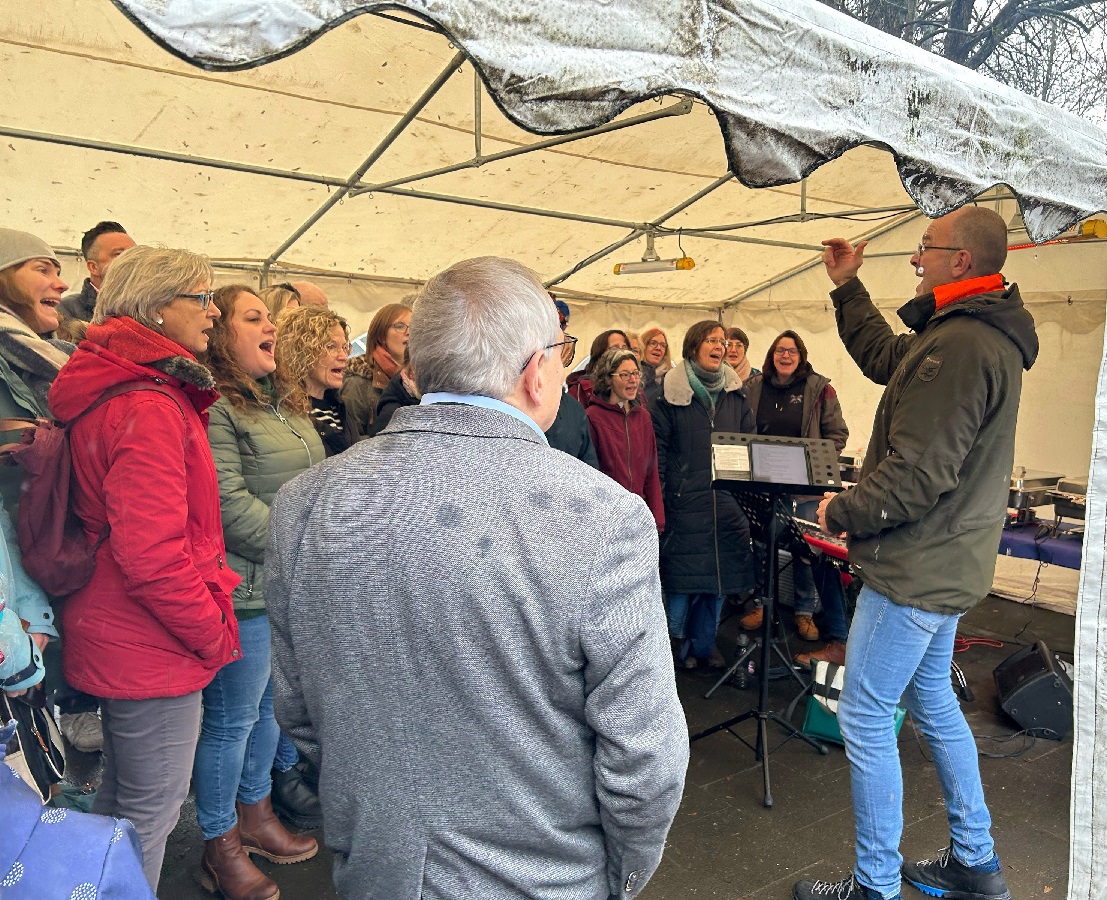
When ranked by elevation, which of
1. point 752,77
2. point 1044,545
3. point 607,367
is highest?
point 752,77

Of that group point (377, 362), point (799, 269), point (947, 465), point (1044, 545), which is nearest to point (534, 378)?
point (947, 465)

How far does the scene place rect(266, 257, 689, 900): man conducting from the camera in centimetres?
115

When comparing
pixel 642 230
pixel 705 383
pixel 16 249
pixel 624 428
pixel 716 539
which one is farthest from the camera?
pixel 642 230

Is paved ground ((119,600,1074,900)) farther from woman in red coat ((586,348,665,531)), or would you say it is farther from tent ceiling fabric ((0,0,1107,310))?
tent ceiling fabric ((0,0,1107,310))

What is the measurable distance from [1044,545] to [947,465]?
2.97 meters

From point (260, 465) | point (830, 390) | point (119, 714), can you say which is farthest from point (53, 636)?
point (830, 390)

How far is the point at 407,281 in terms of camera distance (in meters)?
7.36

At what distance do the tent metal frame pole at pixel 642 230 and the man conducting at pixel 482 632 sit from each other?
16.1 ft

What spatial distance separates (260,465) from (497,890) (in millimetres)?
1646

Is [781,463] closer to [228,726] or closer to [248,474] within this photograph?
[248,474]

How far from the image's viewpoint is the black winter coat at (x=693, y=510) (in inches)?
178

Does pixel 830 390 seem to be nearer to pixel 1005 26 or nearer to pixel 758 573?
pixel 758 573

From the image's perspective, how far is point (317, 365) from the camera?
2957mm

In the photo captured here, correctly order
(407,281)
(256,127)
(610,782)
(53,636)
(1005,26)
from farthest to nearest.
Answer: (407,281) < (256,127) < (1005,26) < (53,636) < (610,782)
